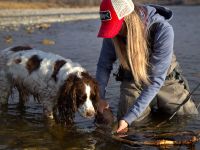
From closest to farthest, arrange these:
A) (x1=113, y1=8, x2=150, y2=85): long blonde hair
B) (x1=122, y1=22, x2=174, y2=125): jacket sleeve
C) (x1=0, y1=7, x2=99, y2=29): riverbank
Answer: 1. (x1=113, y1=8, x2=150, y2=85): long blonde hair
2. (x1=122, y1=22, x2=174, y2=125): jacket sleeve
3. (x1=0, y1=7, x2=99, y2=29): riverbank

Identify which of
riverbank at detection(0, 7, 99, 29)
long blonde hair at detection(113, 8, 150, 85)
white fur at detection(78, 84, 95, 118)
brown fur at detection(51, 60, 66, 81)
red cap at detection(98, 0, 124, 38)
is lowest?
white fur at detection(78, 84, 95, 118)

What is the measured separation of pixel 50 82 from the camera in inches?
271

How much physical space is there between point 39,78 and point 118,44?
190 centimetres

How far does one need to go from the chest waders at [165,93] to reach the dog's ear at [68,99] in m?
0.72

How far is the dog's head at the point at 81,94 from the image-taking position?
6180 millimetres

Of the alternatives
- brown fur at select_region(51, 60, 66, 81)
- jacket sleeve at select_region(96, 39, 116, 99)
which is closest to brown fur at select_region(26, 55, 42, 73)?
brown fur at select_region(51, 60, 66, 81)

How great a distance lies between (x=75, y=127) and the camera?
6836 millimetres

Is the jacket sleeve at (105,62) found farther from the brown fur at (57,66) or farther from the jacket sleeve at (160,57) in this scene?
the jacket sleeve at (160,57)

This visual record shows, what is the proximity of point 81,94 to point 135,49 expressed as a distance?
1.15 metres

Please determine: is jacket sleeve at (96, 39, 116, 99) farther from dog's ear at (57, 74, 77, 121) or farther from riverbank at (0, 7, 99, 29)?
riverbank at (0, 7, 99, 29)

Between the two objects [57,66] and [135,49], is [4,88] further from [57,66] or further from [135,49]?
[135,49]

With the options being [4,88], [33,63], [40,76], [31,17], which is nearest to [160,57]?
[40,76]

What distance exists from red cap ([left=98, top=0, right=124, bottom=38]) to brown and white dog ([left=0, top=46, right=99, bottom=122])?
118 centimetres

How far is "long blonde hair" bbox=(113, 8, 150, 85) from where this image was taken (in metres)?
5.27
